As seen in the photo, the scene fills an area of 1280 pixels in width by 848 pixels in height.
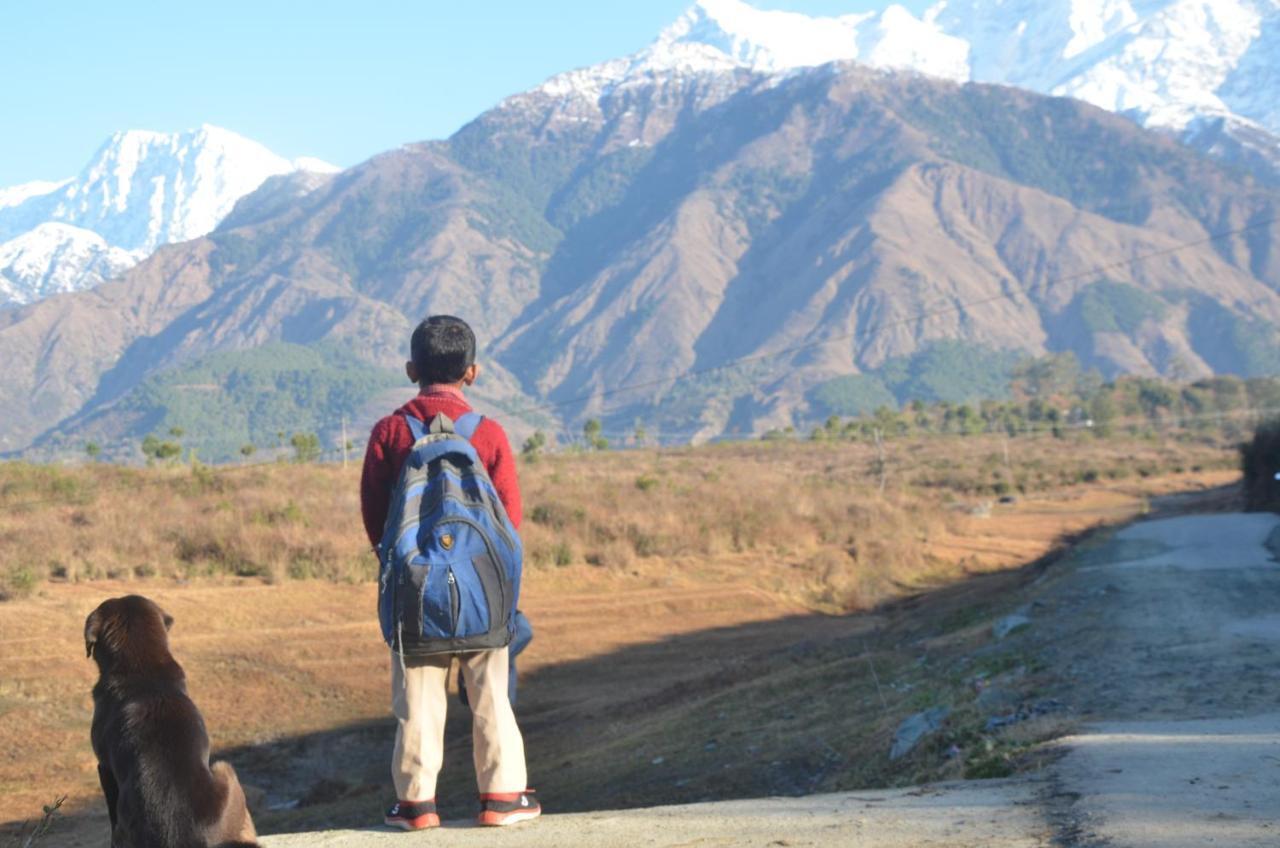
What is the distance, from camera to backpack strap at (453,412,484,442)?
5.51 m

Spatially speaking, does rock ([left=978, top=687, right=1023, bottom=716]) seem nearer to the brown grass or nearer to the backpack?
the backpack

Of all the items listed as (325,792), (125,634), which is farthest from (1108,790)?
(325,792)

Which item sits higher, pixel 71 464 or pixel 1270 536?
pixel 71 464

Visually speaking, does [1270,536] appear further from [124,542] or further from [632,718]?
[124,542]

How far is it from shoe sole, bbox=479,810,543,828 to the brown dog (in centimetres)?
102

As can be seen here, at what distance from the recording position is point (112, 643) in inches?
202

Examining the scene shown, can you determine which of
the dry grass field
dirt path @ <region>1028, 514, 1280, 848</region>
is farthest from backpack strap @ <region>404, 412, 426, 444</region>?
the dry grass field

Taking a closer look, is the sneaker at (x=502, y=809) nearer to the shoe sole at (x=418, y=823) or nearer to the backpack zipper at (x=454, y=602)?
the shoe sole at (x=418, y=823)

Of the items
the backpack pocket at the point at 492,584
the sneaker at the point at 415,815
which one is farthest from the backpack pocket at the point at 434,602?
the sneaker at the point at 415,815

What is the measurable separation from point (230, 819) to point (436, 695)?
105 centimetres

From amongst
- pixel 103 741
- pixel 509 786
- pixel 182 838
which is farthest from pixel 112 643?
pixel 509 786

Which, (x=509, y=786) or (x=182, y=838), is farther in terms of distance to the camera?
(x=509, y=786)

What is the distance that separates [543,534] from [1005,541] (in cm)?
1377

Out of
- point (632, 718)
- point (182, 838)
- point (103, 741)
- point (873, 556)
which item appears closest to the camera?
point (182, 838)
